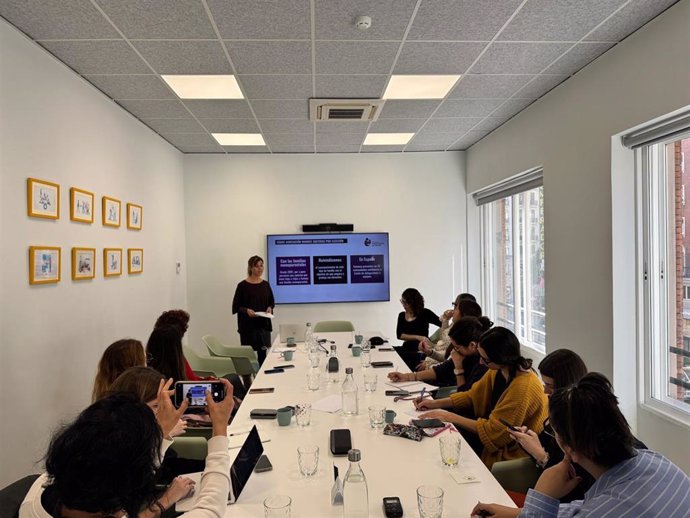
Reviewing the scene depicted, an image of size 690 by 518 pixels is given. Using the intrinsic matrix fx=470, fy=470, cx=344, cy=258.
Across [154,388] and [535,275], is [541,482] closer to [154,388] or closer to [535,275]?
[154,388]

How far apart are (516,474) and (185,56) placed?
11.5ft

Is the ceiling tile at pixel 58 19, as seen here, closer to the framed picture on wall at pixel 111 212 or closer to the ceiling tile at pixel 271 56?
the ceiling tile at pixel 271 56

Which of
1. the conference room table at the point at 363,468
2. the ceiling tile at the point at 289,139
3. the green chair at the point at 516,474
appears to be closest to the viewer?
the conference room table at the point at 363,468

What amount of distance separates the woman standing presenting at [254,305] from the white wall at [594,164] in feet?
11.2

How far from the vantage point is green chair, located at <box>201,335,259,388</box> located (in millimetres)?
4945

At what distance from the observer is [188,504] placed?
5.69ft

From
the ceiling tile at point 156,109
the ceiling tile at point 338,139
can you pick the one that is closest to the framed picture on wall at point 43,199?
the ceiling tile at point 156,109

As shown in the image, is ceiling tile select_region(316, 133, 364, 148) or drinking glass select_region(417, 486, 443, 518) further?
ceiling tile select_region(316, 133, 364, 148)

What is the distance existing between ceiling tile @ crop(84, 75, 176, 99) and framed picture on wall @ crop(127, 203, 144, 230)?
44.5 inches

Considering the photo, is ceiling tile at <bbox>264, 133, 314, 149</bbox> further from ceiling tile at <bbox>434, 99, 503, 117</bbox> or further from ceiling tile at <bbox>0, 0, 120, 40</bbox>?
ceiling tile at <bbox>0, 0, 120, 40</bbox>

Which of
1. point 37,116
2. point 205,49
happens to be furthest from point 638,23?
point 37,116

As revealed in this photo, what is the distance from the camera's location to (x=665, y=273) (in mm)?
3547

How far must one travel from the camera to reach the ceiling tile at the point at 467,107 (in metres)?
4.79

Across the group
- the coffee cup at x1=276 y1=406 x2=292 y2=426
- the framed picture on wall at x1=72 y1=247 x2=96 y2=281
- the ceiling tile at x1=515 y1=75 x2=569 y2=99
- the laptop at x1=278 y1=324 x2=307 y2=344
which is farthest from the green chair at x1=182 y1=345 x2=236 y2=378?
the ceiling tile at x1=515 y1=75 x2=569 y2=99
